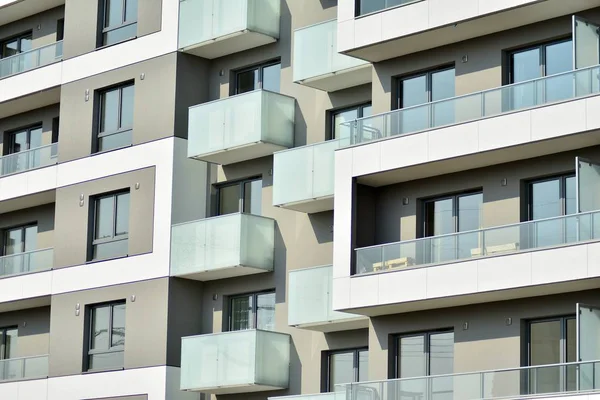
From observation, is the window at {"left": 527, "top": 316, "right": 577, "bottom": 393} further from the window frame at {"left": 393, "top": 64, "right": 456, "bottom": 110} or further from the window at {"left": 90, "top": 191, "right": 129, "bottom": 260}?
the window at {"left": 90, "top": 191, "right": 129, "bottom": 260}

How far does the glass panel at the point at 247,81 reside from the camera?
36.8 meters

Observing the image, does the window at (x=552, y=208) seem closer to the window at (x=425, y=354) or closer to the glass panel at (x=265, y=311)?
the window at (x=425, y=354)

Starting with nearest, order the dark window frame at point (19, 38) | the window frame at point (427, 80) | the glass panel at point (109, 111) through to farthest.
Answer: the window frame at point (427, 80), the glass panel at point (109, 111), the dark window frame at point (19, 38)

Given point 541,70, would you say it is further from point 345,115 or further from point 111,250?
point 111,250

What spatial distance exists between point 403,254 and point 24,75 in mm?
15604

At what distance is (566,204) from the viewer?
29156 millimetres

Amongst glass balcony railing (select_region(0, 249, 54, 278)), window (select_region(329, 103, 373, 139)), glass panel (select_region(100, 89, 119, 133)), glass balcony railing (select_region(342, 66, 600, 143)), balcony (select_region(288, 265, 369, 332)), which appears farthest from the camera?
glass balcony railing (select_region(0, 249, 54, 278))

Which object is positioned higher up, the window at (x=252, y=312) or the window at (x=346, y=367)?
the window at (x=252, y=312)

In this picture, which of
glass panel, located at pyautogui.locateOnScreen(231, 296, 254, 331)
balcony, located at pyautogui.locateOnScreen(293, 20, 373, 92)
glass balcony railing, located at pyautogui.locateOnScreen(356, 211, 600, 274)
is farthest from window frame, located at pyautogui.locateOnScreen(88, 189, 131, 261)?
glass balcony railing, located at pyautogui.locateOnScreen(356, 211, 600, 274)

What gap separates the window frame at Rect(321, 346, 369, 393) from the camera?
32.9 metres

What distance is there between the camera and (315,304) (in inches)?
1282

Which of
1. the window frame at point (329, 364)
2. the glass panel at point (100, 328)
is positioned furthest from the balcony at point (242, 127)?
the window frame at point (329, 364)

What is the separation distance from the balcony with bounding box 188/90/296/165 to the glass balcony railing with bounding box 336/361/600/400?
23.2ft

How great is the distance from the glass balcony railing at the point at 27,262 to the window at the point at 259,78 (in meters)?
7.23
